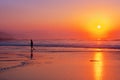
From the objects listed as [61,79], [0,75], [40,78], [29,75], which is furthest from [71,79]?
[0,75]

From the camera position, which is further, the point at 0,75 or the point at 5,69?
the point at 5,69

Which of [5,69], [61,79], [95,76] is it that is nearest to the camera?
[61,79]

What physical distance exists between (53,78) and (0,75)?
246 cm

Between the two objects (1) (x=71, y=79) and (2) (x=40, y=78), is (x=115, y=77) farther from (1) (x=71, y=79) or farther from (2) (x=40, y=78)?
(2) (x=40, y=78)

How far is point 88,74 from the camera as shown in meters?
13.1

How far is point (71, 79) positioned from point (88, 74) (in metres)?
1.62

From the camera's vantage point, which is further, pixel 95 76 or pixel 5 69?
pixel 5 69

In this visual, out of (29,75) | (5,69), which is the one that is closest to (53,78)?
(29,75)

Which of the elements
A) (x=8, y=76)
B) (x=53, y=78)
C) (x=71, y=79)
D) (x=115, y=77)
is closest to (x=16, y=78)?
(x=8, y=76)

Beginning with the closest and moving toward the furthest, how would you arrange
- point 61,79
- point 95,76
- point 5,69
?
point 61,79 < point 95,76 < point 5,69

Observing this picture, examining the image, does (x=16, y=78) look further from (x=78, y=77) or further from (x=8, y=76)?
(x=78, y=77)

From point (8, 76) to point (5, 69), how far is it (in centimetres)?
230

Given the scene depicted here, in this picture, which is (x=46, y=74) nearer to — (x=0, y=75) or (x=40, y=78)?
(x=40, y=78)

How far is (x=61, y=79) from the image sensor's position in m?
11.7
